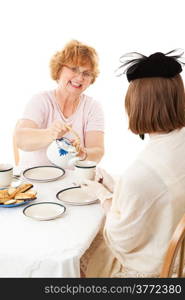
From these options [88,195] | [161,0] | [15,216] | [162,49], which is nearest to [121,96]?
[162,49]

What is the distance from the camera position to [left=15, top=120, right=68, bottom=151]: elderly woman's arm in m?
2.18

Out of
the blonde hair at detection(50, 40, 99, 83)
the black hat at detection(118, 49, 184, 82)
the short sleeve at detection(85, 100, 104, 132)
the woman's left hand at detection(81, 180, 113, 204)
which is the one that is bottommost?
the woman's left hand at detection(81, 180, 113, 204)

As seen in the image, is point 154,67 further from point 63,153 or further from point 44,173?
point 44,173

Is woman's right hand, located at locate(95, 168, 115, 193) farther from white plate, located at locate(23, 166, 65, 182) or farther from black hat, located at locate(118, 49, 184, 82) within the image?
black hat, located at locate(118, 49, 184, 82)

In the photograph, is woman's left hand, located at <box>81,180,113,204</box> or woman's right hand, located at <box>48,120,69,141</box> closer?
woman's left hand, located at <box>81,180,113,204</box>

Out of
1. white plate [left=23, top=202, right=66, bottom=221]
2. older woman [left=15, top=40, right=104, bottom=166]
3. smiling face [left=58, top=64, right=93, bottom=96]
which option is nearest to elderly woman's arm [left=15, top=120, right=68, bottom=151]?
older woman [left=15, top=40, right=104, bottom=166]

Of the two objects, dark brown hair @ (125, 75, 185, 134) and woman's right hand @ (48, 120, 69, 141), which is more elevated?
dark brown hair @ (125, 75, 185, 134)

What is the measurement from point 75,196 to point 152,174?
0.46 m

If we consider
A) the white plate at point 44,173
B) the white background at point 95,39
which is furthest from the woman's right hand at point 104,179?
the white background at point 95,39

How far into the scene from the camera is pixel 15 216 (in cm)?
158

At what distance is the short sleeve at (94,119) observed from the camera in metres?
2.48

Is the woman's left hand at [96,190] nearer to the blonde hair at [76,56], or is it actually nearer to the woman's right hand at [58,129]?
the woman's right hand at [58,129]

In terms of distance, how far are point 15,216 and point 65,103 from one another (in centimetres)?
105

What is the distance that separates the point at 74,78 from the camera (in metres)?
2.37
